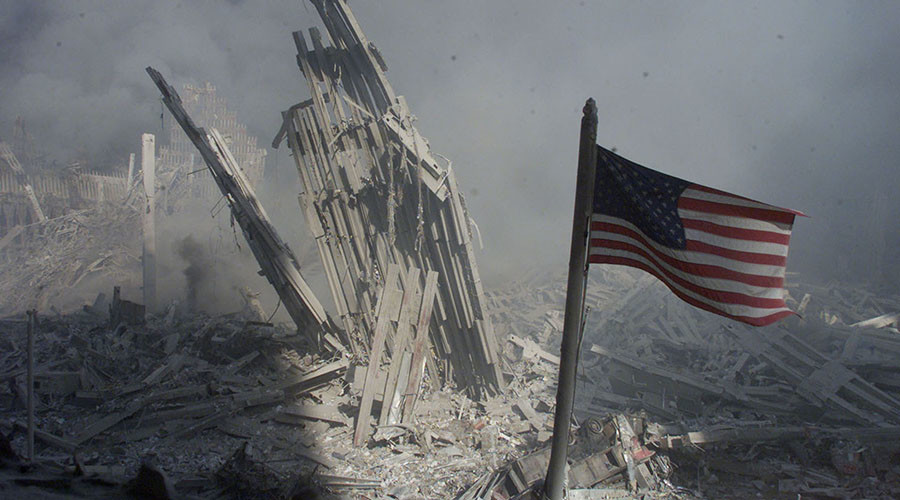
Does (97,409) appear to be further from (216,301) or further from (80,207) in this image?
(80,207)

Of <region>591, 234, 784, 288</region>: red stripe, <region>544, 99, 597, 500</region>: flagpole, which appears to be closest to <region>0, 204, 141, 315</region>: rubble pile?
<region>544, 99, 597, 500</region>: flagpole

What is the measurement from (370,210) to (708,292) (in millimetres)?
6706

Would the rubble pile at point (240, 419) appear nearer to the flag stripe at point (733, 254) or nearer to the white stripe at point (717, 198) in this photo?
the flag stripe at point (733, 254)

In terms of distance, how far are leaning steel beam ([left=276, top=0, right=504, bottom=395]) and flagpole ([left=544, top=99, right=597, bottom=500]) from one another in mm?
5578

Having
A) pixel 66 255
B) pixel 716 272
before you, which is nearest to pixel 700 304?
pixel 716 272

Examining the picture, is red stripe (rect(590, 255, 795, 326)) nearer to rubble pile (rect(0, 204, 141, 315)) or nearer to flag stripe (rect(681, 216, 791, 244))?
flag stripe (rect(681, 216, 791, 244))

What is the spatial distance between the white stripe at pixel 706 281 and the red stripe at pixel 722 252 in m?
0.03

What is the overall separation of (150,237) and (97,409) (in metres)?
6.46

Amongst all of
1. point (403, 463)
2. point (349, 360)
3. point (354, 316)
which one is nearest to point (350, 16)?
point (354, 316)

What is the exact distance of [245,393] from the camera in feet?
23.6

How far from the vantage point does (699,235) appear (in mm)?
2574

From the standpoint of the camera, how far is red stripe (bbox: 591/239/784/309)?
263 cm

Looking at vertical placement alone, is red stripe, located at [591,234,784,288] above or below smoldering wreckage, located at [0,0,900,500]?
above

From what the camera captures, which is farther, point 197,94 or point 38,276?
point 197,94
